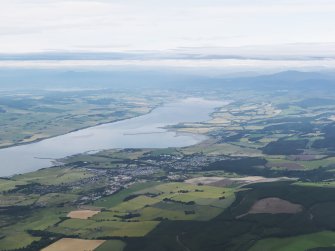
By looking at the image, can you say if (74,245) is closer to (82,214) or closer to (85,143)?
(82,214)

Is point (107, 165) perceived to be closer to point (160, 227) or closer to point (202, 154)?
point (202, 154)

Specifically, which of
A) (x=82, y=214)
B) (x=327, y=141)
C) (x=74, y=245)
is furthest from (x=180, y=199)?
(x=327, y=141)

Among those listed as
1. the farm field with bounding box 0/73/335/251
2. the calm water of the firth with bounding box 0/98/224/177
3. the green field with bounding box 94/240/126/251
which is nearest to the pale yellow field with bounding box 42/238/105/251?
the farm field with bounding box 0/73/335/251

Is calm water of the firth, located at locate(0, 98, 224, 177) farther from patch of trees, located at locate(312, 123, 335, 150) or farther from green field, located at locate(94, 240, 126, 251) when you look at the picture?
green field, located at locate(94, 240, 126, 251)

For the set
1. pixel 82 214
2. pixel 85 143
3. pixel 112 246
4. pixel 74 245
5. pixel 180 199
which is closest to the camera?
pixel 112 246

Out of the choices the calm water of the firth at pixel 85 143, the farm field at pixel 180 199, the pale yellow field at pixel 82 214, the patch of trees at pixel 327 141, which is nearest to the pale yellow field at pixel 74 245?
the farm field at pixel 180 199
